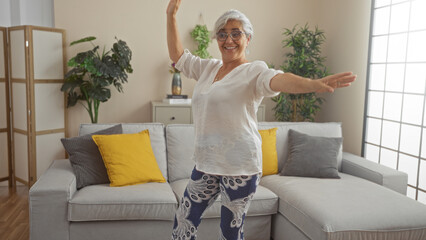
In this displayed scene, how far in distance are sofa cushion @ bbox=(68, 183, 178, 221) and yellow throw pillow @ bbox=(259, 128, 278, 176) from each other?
0.91 metres

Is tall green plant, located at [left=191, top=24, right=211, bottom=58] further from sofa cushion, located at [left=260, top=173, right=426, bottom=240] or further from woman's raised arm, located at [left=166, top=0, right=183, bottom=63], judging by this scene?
woman's raised arm, located at [left=166, top=0, right=183, bottom=63]

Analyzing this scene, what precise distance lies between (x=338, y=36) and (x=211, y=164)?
3270 millimetres

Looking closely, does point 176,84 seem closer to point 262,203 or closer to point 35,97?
point 35,97

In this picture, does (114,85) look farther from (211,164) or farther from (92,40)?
(211,164)

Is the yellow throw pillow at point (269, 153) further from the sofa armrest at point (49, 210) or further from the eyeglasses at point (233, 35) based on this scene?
the eyeglasses at point (233, 35)

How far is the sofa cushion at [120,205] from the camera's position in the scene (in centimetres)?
241

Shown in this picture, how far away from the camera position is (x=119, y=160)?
274 centimetres

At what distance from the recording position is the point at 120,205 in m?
2.45

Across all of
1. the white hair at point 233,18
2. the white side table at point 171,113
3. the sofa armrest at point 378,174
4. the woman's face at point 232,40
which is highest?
the white hair at point 233,18

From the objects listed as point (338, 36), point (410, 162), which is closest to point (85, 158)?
point (410, 162)

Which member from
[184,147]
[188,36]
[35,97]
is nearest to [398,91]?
[184,147]

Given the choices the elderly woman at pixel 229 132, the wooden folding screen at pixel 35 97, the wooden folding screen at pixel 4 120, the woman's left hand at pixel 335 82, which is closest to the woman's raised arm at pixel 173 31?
the elderly woman at pixel 229 132

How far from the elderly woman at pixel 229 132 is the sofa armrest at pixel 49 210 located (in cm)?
110

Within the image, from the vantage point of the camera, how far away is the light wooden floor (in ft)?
9.47
